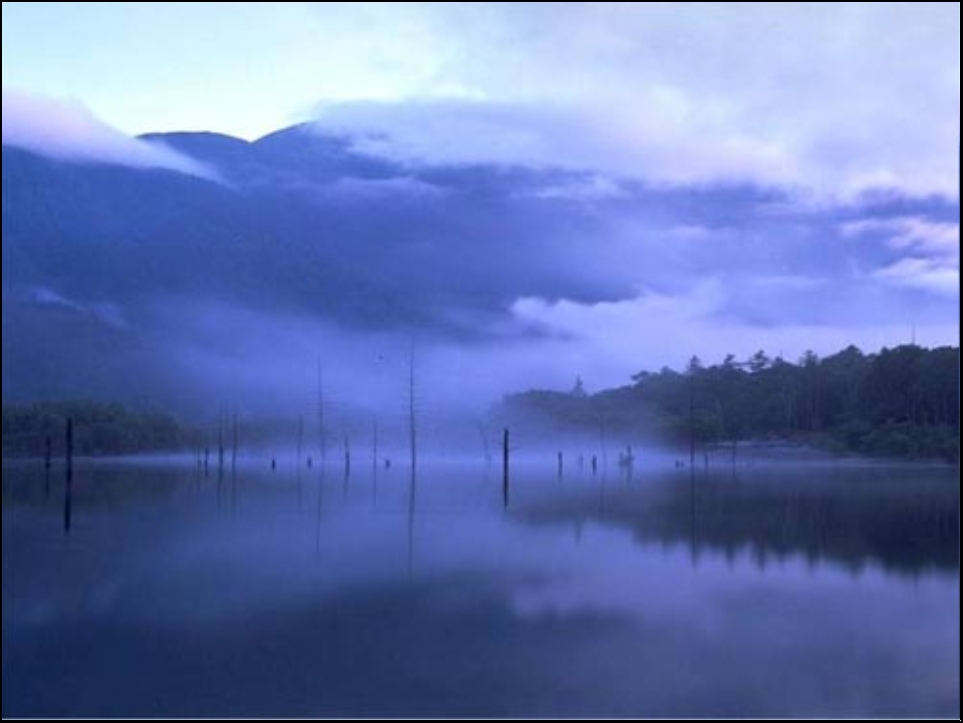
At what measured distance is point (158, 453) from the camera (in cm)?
7088

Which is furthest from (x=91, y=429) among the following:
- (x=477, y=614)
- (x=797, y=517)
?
(x=477, y=614)

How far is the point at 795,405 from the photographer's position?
294 ft

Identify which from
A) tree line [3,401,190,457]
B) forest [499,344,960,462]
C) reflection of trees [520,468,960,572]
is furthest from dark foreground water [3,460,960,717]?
forest [499,344,960,462]

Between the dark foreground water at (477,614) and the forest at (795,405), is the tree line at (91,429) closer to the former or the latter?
the dark foreground water at (477,614)

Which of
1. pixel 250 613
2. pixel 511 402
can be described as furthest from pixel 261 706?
pixel 511 402

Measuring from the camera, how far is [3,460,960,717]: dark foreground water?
918 cm

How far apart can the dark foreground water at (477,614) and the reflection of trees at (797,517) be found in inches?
5.6

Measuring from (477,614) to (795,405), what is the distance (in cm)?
8091

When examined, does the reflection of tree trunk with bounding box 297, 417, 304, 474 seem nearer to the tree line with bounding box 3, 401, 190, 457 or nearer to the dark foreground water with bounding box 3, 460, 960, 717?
the tree line with bounding box 3, 401, 190, 457

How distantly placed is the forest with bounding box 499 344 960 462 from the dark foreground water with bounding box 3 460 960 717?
48983 mm

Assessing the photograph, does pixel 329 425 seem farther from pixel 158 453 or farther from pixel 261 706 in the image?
pixel 261 706

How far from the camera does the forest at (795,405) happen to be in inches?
2854

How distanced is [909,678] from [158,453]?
65701 millimetres

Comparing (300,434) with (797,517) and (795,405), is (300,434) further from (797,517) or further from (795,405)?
(797,517)
